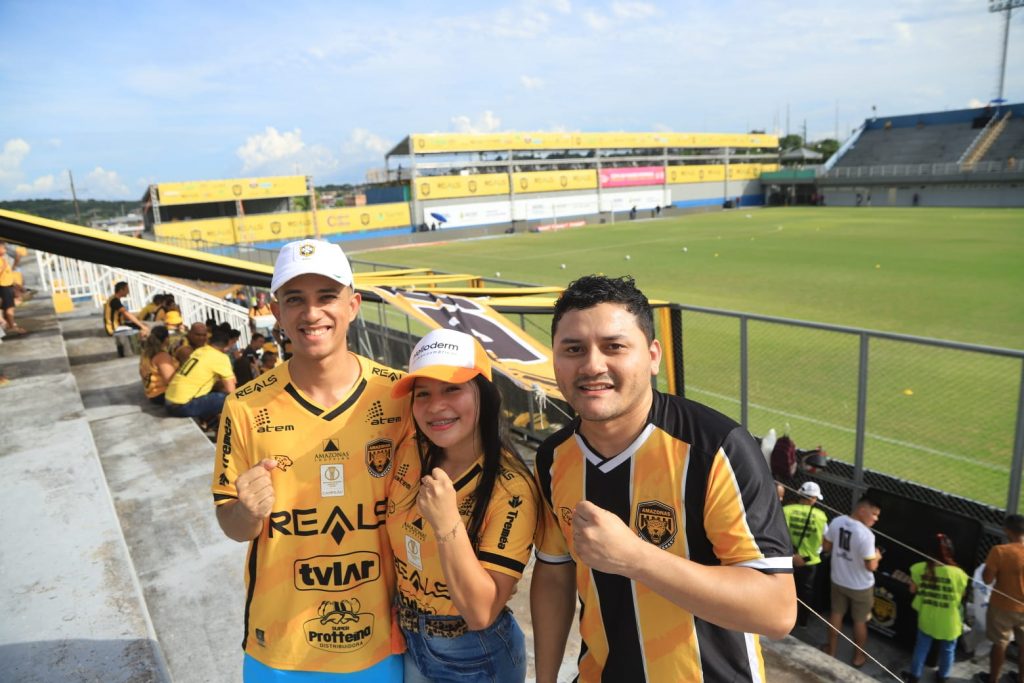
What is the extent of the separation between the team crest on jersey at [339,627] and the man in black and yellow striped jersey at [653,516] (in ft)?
2.20

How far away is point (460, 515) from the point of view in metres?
1.75

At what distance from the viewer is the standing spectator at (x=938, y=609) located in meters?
4.75

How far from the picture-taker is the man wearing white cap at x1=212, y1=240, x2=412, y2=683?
1862 mm

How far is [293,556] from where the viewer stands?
187 cm

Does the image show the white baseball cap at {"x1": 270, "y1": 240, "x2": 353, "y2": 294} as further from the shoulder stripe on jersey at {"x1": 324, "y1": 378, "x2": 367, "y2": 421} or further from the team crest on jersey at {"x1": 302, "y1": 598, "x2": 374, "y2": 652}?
the team crest on jersey at {"x1": 302, "y1": 598, "x2": 374, "y2": 652}

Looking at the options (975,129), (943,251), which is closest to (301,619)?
(943,251)

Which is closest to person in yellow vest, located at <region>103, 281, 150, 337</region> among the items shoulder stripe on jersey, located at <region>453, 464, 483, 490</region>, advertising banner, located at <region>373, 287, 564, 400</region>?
advertising banner, located at <region>373, 287, 564, 400</region>

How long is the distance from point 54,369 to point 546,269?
827 inches

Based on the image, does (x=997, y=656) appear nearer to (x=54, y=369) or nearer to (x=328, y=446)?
(x=328, y=446)

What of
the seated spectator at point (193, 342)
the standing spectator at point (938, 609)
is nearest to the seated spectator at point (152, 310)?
the seated spectator at point (193, 342)

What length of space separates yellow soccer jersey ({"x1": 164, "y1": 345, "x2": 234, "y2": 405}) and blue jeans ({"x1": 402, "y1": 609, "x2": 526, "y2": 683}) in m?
4.47

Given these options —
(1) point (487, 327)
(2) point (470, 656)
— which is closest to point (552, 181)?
(1) point (487, 327)

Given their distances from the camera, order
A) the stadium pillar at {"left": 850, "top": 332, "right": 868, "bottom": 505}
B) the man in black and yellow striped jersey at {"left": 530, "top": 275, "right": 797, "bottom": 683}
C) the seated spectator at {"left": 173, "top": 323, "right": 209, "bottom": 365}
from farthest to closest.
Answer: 1. the seated spectator at {"left": 173, "top": 323, "right": 209, "bottom": 365}
2. the stadium pillar at {"left": 850, "top": 332, "right": 868, "bottom": 505}
3. the man in black and yellow striped jersey at {"left": 530, "top": 275, "right": 797, "bottom": 683}

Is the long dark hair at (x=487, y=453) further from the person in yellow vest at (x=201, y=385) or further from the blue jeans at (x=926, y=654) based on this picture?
the blue jeans at (x=926, y=654)
